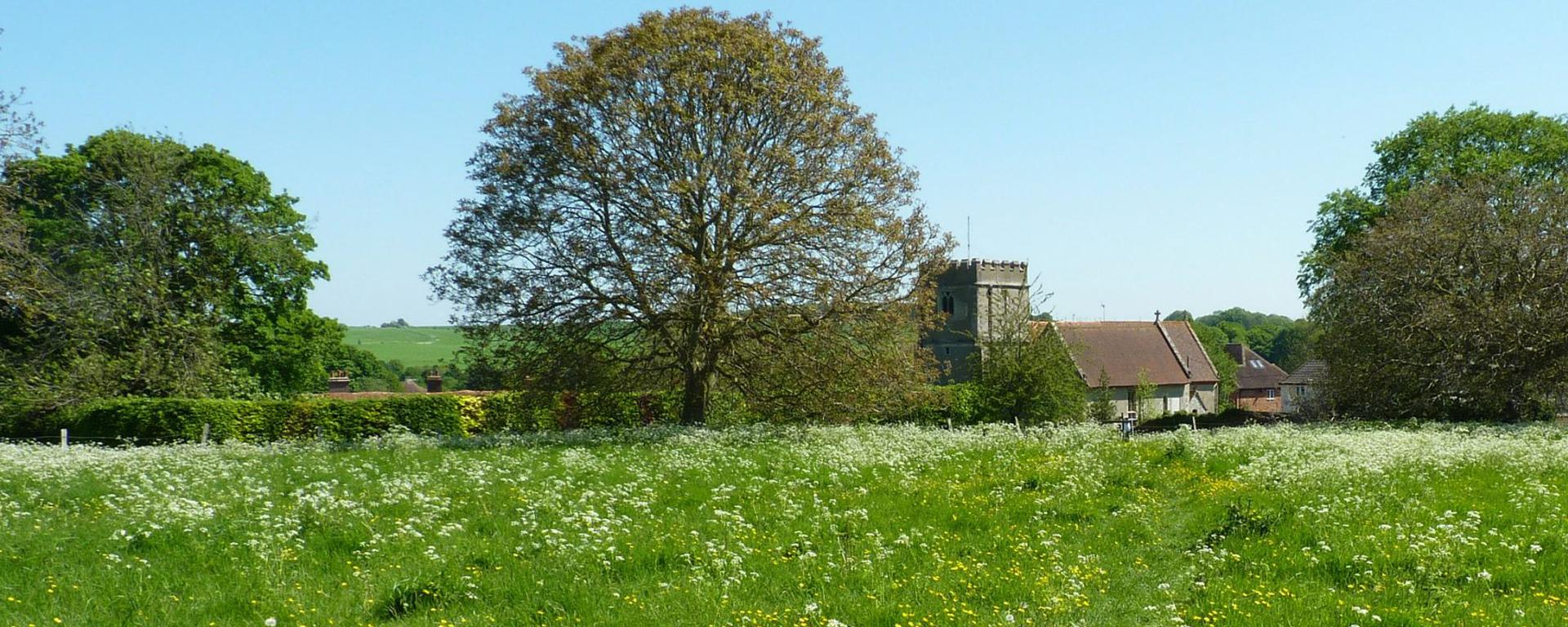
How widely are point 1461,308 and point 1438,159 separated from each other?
59.1 ft

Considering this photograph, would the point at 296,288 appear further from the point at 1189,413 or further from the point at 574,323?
the point at 1189,413

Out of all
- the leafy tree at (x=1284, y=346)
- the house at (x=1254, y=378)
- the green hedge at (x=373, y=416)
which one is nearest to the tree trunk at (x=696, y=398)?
the green hedge at (x=373, y=416)

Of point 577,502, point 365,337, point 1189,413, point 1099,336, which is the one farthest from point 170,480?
point 365,337

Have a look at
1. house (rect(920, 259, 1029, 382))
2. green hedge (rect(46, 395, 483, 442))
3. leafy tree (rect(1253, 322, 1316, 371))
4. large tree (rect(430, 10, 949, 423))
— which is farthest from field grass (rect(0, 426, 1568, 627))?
leafy tree (rect(1253, 322, 1316, 371))

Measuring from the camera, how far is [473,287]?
26969mm

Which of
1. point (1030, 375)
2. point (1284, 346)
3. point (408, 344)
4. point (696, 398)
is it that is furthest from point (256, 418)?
point (408, 344)

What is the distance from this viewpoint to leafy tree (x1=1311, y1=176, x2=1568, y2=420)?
2942 centimetres

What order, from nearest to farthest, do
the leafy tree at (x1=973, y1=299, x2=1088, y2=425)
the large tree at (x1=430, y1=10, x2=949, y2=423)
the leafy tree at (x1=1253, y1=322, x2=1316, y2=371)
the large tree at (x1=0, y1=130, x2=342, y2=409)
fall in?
the large tree at (x1=430, y1=10, x2=949, y2=423), the large tree at (x1=0, y1=130, x2=342, y2=409), the leafy tree at (x1=973, y1=299, x2=1088, y2=425), the leafy tree at (x1=1253, y1=322, x2=1316, y2=371)

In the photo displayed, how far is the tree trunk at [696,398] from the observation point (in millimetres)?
28547

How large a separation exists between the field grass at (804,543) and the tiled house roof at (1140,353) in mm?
51443

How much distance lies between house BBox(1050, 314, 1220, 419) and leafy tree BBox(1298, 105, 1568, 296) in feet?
61.6

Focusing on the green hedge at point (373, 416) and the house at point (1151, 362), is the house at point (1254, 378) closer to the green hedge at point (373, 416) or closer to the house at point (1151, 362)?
the house at point (1151, 362)

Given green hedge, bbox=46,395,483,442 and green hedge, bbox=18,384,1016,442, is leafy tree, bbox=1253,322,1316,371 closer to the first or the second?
green hedge, bbox=18,384,1016,442

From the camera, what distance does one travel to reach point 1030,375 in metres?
39.8
